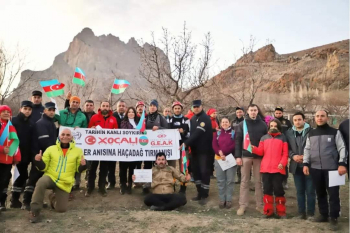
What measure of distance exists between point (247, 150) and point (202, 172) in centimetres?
133

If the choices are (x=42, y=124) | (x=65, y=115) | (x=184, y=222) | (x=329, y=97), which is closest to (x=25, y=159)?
(x=42, y=124)

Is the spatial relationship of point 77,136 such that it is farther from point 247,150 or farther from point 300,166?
point 300,166

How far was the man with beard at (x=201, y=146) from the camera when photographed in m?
7.19

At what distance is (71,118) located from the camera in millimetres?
7496

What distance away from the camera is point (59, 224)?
17.2ft

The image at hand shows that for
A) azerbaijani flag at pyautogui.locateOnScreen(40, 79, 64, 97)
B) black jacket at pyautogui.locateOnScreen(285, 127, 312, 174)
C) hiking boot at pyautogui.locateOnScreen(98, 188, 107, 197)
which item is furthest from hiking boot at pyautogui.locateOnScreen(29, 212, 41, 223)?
black jacket at pyautogui.locateOnScreen(285, 127, 312, 174)

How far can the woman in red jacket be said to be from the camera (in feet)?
19.4

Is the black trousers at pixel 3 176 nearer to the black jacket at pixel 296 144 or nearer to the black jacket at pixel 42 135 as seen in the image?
the black jacket at pixel 42 135

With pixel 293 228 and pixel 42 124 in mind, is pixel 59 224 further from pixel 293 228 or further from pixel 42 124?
pixel 293 228

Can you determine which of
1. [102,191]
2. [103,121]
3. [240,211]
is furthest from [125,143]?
[240,211]

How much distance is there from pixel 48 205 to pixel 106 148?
1.87m

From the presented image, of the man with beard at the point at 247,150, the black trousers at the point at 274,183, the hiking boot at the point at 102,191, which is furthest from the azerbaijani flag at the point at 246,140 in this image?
the hiking boot at the point at 102,191

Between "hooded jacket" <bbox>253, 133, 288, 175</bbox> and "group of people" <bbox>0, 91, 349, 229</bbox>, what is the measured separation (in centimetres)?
2

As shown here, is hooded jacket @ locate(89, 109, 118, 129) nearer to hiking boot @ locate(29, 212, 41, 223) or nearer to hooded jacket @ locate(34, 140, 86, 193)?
hooded jacket @ locate(34, 140, 86, 193)
